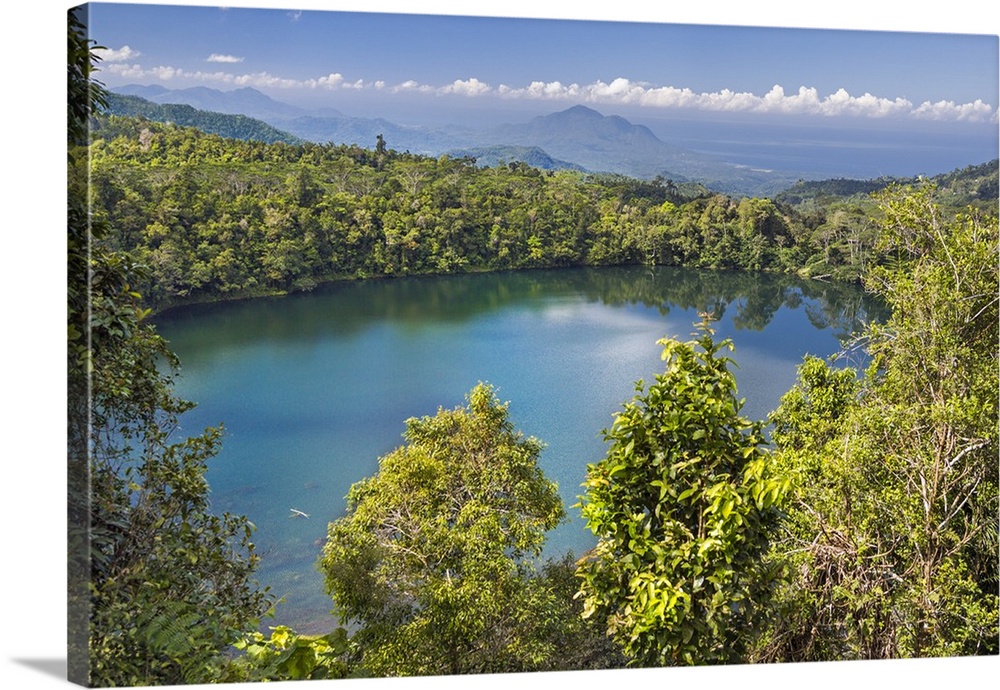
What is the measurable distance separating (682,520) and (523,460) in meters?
0.73

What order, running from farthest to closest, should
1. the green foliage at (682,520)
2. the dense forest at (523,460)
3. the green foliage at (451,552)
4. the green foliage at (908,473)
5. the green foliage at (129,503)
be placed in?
the green foliage at (908,473), the green foliage at (451,552), the green foliage at (682,520), the dense forest at (523,460), the green foliage at (129,503)

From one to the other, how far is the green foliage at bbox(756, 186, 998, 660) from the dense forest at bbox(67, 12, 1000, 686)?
0.04ft

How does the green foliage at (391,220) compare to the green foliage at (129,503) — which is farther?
the green foliage at (391,220)

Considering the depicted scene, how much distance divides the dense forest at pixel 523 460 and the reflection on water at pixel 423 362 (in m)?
0.08

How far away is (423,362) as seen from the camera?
186 inches

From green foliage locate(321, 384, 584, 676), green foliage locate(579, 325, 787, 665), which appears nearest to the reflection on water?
green foliage locate(321, 384, 584, 676)

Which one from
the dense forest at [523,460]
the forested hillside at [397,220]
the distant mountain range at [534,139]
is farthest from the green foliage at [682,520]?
the distant mountain range at [534,139]

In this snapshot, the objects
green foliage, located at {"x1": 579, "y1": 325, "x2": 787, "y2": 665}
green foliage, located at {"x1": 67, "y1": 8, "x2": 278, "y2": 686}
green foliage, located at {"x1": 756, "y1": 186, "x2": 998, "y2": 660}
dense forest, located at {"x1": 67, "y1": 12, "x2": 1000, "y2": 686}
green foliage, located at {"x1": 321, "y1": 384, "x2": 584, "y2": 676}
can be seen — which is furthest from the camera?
green foliage, located at {"x1": 756, "y1": 186, "x2": 998, "y2": 660}

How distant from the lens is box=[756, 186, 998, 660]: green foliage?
4.70m

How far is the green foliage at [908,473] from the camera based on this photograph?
4.70 meters

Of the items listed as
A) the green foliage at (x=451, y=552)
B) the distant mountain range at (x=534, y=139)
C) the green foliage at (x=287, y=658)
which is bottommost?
the green foliage at (x=287, y=658)

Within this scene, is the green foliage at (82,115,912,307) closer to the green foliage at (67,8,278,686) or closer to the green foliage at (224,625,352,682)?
the green foliage at (67,8,278,686)

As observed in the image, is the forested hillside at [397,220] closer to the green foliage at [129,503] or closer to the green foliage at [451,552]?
the green foliage at [129,503]

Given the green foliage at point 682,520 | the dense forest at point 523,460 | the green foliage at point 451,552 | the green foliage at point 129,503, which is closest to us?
the green foliage at point 129,503
